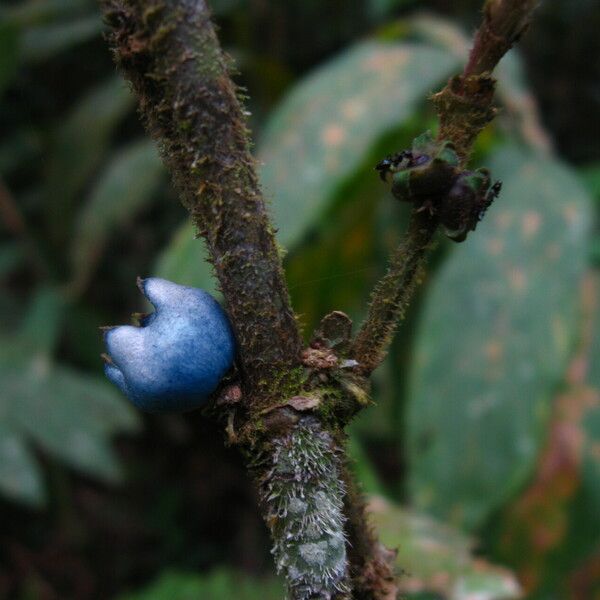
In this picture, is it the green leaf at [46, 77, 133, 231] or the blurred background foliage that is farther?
the green leaf at [46, 77, 133, 231]

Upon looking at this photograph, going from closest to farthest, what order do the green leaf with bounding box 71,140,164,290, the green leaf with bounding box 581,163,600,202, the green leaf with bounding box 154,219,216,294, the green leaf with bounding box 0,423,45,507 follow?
the green leaf with bounding box 154,219,216,294
the green leaf with bounding box 0,423,45,507
the green leaf with bounding box 581,163,600,202
the green leaf with bounding box 71,140,164,290

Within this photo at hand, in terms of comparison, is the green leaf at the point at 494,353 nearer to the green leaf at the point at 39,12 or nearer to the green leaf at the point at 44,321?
the green leaf at the point at 44,321

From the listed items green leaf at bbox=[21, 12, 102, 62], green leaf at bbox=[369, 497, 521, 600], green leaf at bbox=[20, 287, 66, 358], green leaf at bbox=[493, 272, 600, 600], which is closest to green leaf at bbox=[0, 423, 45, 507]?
green leaf at bbox=[20, 287, 66, 358]

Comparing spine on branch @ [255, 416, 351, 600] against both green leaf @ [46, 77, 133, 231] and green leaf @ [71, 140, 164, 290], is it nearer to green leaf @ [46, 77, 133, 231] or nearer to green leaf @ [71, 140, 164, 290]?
green leaf @ [71, 140, 164, 290]

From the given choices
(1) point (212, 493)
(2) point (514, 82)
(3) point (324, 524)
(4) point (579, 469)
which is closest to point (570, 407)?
(4) point (579, 469)

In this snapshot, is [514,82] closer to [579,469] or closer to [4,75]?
[579,469]

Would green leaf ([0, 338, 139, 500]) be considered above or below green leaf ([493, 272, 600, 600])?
below

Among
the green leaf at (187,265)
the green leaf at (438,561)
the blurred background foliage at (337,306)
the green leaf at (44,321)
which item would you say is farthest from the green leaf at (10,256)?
the green leaf at (438,561)

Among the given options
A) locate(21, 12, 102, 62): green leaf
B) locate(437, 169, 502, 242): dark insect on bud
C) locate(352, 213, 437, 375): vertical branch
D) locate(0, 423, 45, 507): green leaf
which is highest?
locate(437, 169, 502, 242): dark insect on bud
